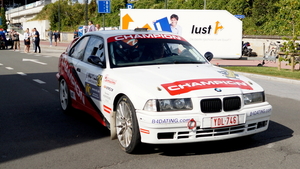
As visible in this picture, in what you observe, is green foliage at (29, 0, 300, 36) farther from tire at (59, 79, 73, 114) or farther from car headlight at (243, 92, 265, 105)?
car headlight at (243, 92, 265, 105)

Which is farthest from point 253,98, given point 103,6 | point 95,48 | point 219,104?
point 103,6

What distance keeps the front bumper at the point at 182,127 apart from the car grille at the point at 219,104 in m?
0.06

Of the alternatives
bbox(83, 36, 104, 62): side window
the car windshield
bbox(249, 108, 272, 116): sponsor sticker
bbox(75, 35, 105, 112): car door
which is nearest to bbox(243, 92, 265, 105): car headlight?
bbox(249, 108, 272, 116): sponsor sticker

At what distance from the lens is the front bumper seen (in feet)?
15.9

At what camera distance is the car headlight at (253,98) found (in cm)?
528

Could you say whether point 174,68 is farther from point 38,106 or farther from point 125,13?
point 125,13

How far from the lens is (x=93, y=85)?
6375 millimetres

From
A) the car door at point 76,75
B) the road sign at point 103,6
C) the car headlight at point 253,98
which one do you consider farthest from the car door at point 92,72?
the road sign at point 103,6

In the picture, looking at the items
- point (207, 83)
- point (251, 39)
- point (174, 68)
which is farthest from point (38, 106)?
point (251, 39)

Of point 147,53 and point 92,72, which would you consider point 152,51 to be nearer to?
point 147,53

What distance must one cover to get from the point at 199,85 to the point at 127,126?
1.05 meters

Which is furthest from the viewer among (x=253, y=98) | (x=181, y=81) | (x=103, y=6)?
(x=103, y=6)

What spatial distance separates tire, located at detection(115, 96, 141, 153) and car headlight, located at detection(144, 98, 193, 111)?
0.27 metres

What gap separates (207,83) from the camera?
5215 millimetres
